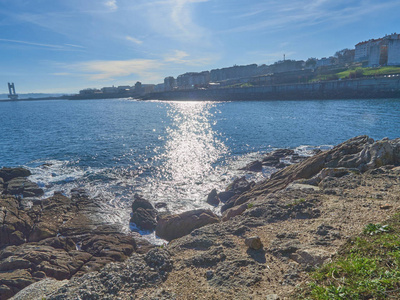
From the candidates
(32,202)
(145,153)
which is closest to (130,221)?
(32,202)

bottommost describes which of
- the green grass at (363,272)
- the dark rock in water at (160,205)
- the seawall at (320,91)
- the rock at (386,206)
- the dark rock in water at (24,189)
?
the dark rock in water at (160,205)

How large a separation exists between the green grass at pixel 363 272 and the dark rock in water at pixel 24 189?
973 inches

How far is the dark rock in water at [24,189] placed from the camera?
22.8 m

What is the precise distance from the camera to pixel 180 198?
2227 cm

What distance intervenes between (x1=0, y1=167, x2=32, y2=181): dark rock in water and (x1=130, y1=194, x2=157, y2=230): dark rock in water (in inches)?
633

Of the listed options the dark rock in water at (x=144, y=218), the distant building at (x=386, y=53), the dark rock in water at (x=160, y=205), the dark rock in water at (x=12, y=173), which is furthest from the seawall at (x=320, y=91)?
the dark rock in water at (x=12, y=173)

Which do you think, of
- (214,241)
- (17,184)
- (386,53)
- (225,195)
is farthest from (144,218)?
(386,53)

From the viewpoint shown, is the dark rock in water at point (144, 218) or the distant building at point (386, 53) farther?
the distant building at point (386, 53)

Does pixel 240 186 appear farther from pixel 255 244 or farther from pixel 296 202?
pixel 255 244

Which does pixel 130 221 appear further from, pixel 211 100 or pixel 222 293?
pixel 211 100

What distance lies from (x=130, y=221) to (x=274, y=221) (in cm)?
1219

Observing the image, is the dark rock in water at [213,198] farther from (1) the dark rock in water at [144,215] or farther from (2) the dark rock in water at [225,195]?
(1) the dark rock in water at [144,215]

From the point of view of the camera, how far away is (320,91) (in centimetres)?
10119

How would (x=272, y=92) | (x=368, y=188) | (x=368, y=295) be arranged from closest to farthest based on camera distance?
(x=368, y=295)
(x=368, y=188)
(x=272, y=92)
